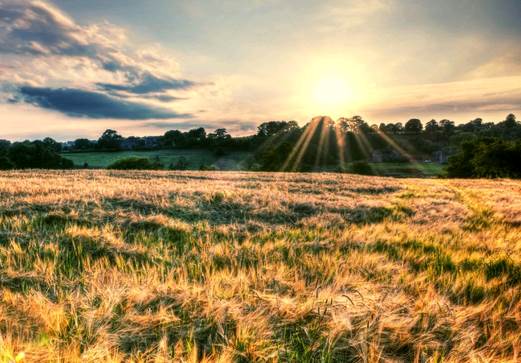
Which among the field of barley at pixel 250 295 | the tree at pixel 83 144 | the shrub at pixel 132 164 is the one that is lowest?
the field of barley at pixel 250 295

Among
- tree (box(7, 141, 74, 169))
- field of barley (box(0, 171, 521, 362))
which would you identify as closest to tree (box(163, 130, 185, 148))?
tree (box(7, 141, 74, 169))

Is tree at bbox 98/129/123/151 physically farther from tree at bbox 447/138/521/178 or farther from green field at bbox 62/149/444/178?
tree at bbox 447/138/521/178

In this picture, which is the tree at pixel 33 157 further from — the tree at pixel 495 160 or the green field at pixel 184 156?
the tree at pixel 495 160

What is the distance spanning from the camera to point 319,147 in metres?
95.8

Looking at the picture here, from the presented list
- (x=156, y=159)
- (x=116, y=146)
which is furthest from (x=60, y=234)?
(x=116, y=146)

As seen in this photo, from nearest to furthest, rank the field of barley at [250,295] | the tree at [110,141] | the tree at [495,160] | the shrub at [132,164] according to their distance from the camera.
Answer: the field of barley at [250,295], the tree at [495,160], the shrub at [132,164], the tree at [110,141]

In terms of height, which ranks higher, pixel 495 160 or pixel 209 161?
pixel 209 161

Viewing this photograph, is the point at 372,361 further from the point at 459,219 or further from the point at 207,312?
the point at 459,219

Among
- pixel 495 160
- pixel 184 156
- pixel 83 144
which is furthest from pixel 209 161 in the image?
pixel 495 160

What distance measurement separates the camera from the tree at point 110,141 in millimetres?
112750

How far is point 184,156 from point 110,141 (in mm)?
44940

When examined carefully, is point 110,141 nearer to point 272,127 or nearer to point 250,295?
point 272,127

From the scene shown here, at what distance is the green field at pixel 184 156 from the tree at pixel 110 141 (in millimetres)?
10094

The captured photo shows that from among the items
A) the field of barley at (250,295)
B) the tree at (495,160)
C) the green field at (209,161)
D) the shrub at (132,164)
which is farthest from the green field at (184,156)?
the field of barley at (250,295)
